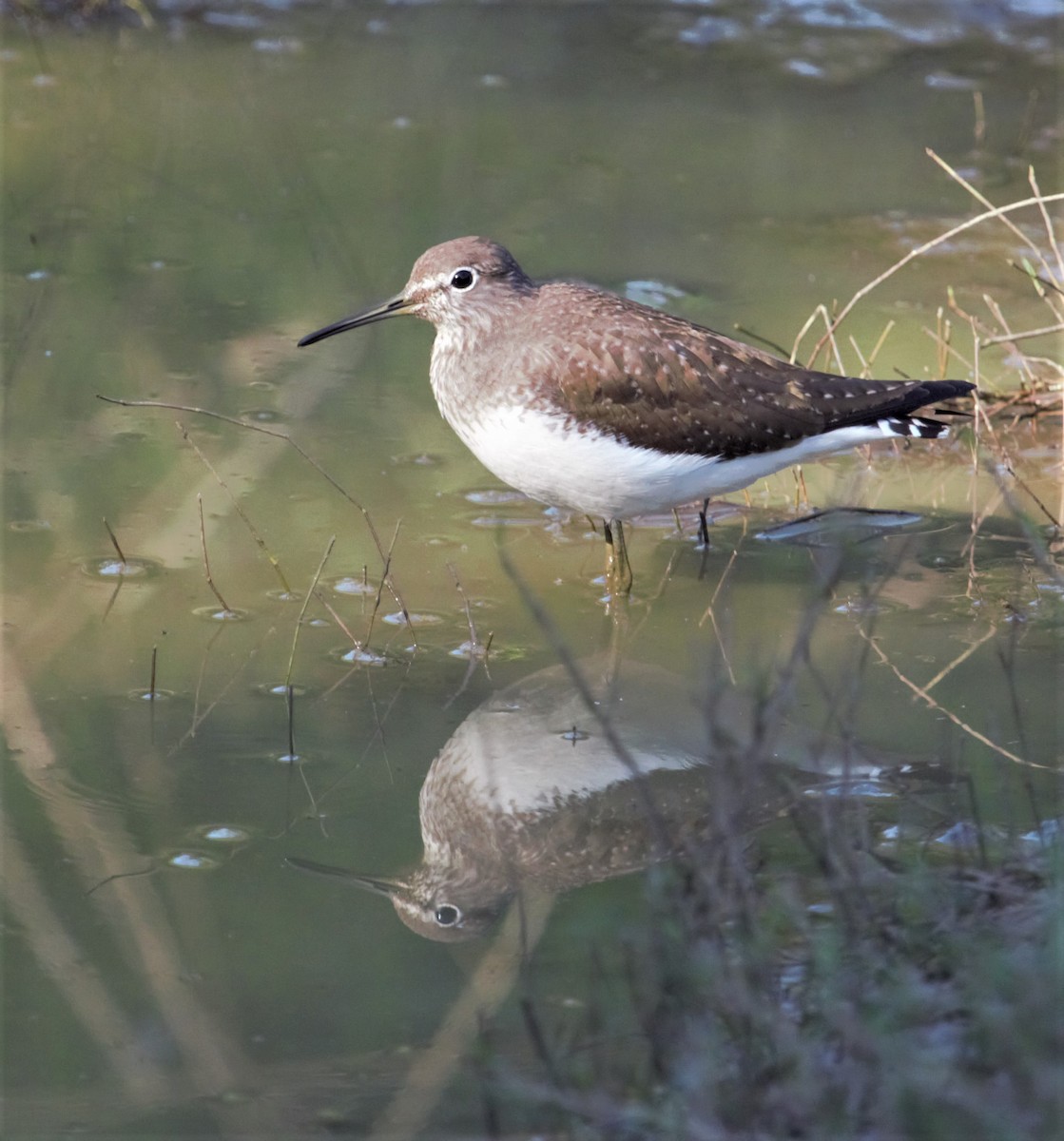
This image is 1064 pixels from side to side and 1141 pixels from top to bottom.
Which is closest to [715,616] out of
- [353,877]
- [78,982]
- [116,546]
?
[353,877]

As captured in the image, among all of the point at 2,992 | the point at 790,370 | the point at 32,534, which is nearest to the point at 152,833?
the point at 2,992

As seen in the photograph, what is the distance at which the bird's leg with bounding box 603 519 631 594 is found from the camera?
5094mm

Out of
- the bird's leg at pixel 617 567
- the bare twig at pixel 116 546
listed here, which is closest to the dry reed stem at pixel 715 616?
the bird's leg at pixel 617 567

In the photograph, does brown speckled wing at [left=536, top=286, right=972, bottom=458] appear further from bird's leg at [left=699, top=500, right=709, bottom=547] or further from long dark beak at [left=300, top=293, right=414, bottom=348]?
long dark beak at [left=300, top=293, right=414, bottom=348]

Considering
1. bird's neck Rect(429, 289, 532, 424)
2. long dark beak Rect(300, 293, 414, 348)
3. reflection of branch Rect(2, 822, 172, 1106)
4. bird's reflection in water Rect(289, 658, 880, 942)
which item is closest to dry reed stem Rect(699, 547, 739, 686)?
bird's reflection in water Rect(289, 658, 880, 942)

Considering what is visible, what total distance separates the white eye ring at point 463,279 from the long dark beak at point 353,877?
2243mm

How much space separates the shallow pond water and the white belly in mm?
258

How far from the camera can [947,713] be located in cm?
441

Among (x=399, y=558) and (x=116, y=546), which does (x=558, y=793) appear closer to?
(x=399, y=558)

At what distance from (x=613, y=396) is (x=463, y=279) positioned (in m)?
0.73

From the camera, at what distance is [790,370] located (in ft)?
17.1

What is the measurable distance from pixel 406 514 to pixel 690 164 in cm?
390

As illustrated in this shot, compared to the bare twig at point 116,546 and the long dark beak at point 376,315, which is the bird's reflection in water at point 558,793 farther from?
the long dark beak at point 376,315

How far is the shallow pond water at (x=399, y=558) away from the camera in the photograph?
334cm
